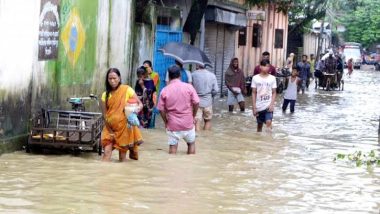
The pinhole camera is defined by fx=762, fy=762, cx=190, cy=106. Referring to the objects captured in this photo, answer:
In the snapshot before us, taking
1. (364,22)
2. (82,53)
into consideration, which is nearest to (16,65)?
(82,53)

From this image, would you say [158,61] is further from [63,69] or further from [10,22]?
[10,22]

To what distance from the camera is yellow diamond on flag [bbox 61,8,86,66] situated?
462 inches

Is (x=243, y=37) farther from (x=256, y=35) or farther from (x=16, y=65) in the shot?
(x=16, y=65)

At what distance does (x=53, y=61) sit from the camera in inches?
445

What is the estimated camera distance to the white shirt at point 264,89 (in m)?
14.0

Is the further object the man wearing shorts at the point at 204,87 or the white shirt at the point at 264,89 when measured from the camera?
the man wearing shorts at the point at 204,87

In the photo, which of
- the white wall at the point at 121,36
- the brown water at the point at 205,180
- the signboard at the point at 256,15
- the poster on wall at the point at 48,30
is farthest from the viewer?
the signboard at the point at 256,15

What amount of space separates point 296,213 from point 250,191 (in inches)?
48.6

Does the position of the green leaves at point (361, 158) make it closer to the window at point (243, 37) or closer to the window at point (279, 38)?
the window at point (243, 37)

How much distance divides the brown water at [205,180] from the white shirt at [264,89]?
2.24 feet

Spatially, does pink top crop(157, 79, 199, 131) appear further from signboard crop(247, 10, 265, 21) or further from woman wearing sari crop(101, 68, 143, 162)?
signboard crop(247, 10, 265, 21)

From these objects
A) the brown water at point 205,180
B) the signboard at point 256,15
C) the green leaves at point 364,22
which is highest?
the green leaves at point 364,22

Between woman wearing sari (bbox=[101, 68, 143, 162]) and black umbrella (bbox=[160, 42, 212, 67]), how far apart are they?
15.3 ft

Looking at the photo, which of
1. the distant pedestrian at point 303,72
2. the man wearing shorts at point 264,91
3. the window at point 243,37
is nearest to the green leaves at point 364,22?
the distant pedestrian at point 303,72
